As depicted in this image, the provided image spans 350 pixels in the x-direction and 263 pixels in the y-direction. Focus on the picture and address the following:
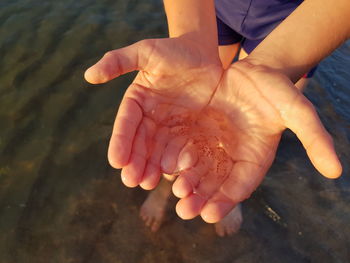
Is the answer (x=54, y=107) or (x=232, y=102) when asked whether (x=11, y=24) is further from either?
(x=232, y=102)

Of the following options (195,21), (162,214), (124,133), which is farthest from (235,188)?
(195,21)

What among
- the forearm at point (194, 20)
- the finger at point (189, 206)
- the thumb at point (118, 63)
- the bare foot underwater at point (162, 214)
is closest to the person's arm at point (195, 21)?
the forearm at point (194, 20)

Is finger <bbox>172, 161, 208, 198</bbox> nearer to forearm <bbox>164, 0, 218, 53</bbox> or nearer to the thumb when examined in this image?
the thumb

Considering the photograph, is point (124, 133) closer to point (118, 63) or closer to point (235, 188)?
point (118, 63)

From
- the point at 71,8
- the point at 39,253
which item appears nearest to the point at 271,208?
the point at 39,253

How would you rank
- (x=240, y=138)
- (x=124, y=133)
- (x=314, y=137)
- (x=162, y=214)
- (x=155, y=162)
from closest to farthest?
(x=314, y=137)
(x=124, y=133)
(x=155, y=162)
(x=240, y=138)
(x=162, y=214)

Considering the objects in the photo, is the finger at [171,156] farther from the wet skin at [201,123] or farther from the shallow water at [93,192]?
the shallow water at [93,192]

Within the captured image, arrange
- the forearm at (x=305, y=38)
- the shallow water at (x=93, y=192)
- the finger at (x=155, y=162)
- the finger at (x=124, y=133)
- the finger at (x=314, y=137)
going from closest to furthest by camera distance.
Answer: the finger at (x=314, y=137) < the finger at (x=124, y=133) < the finger at (x=155, y=162) < the forearm at (x=305, y=38) < the shallow water at (x=93, y=192)
